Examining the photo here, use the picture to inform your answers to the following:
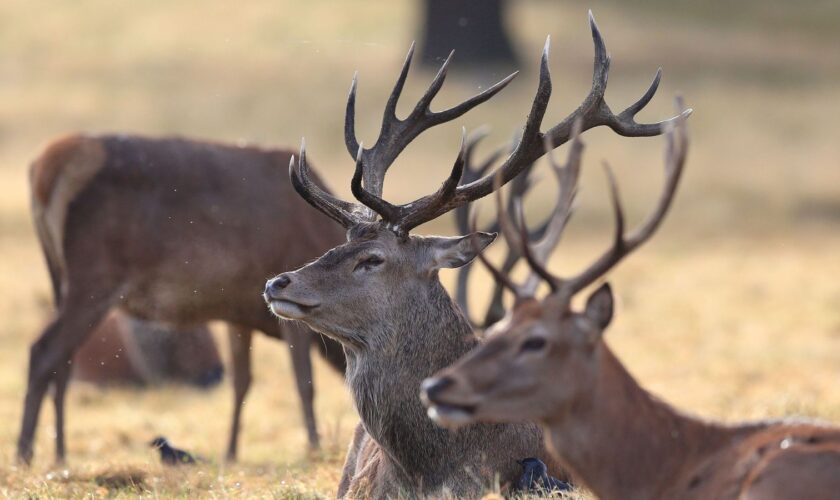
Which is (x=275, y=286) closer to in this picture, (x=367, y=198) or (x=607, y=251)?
(x=367, y=198)

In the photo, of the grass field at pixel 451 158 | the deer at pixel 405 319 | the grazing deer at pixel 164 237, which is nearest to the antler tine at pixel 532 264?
the deer at pixel 405 319

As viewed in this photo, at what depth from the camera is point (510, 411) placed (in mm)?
4508

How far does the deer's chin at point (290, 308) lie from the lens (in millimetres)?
6160

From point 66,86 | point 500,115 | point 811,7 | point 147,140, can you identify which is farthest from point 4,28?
point 147,140

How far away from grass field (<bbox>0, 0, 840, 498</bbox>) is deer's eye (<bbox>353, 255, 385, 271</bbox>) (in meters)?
0.99

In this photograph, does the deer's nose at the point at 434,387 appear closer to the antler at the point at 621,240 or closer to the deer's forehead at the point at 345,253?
the antler at the point at 621,240

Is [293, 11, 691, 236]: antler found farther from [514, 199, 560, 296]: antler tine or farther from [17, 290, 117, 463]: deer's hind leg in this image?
[17, 290, 117, 463]: deer's hind leg

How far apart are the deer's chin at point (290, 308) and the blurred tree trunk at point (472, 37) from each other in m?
23.4

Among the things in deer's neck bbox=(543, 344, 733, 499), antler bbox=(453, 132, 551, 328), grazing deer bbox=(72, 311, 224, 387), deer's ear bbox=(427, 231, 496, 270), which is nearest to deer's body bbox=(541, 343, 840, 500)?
deer's neck bbox=(543, 344, 733, 499)

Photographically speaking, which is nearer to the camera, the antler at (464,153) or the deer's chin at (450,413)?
the deer's chin at (450,413)

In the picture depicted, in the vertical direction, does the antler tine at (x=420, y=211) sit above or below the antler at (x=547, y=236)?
below

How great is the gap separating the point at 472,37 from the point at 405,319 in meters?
24.4

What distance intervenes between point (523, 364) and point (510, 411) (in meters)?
0.15

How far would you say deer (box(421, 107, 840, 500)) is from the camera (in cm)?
446
